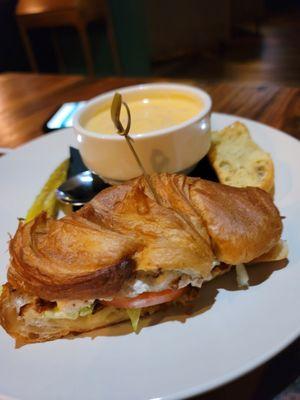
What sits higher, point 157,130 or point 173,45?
point 157,130

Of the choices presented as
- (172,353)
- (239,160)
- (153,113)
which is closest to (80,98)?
(153,113)

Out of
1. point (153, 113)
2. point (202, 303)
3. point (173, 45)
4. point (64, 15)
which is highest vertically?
point (153, 113)

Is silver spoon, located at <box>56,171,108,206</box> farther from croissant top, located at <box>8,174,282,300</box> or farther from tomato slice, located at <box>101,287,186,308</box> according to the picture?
tomato slice, located at <box>101,287,186,308</box>

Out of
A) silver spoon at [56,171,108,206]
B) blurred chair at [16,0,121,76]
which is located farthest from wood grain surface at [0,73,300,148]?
blurred chair at [16,0,121,76]

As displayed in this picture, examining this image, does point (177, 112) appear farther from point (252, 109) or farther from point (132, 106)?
point (252, 109)

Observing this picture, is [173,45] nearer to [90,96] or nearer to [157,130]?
[90,96]

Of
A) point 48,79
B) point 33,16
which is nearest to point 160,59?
point 33,16

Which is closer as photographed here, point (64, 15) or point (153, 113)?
point (153, 113)
